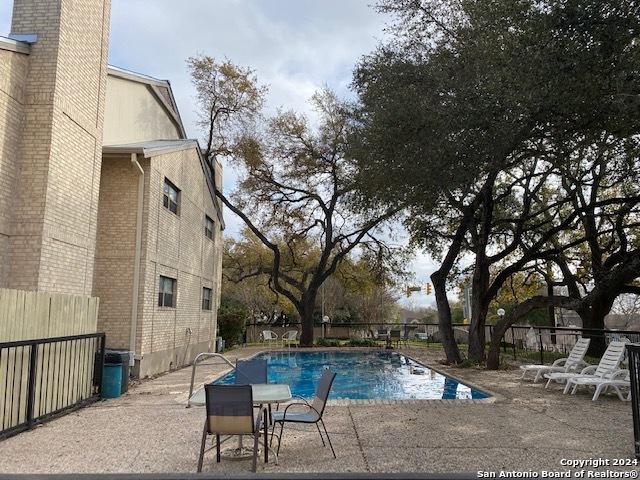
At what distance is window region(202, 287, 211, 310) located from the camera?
19.6m

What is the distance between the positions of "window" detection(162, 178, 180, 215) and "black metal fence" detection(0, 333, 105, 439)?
20.4 ft

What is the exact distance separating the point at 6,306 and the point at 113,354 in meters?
3.62

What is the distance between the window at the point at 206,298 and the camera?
1960 cm

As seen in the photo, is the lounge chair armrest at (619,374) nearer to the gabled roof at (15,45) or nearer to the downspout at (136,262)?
the downspout at (136,262)

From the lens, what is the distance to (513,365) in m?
16.1

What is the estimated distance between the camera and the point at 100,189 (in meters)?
13.0

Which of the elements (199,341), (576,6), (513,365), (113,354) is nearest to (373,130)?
(576,6)

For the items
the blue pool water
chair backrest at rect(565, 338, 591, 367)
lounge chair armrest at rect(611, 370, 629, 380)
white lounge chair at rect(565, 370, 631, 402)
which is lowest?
the blue pool water

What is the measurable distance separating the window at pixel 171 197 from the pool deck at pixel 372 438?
22.5 ft

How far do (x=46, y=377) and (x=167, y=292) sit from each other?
7.47 meters

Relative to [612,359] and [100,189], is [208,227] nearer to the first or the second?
[100,189]

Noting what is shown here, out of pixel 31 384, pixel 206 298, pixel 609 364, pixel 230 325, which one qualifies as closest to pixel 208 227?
pixel 206 298

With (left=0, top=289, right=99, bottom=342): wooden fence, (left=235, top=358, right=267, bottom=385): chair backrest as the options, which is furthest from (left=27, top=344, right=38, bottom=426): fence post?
(left=235, top=358, right=267, bottom=385): chair backrest

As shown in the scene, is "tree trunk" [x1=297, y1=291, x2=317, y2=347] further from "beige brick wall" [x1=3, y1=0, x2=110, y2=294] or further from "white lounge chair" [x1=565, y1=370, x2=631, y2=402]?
"white lounge chair" [x1=565, y1=370, x2=631, y2=402]
